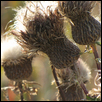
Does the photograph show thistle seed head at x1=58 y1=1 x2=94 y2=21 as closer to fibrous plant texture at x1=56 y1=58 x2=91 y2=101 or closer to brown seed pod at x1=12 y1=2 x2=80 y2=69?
brown seed pod at x1=12 y1=2 x2=80 y2=69

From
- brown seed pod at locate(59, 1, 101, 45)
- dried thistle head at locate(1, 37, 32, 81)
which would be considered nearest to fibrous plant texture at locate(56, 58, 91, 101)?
dried thistle head at locate(1, 37, 32, 81)

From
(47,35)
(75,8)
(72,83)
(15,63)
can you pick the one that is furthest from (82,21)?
(15,63)

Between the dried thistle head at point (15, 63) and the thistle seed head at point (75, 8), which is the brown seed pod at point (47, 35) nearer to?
the thistle seed head at point (75, 8)

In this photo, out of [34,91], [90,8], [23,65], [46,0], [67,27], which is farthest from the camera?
[34,91]

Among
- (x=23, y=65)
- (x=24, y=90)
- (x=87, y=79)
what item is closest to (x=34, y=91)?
(x=24, y=90)

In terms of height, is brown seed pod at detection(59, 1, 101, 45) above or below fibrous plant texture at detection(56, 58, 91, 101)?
above

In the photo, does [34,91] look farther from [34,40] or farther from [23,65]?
[34,40]

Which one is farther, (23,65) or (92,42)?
(23,65)
